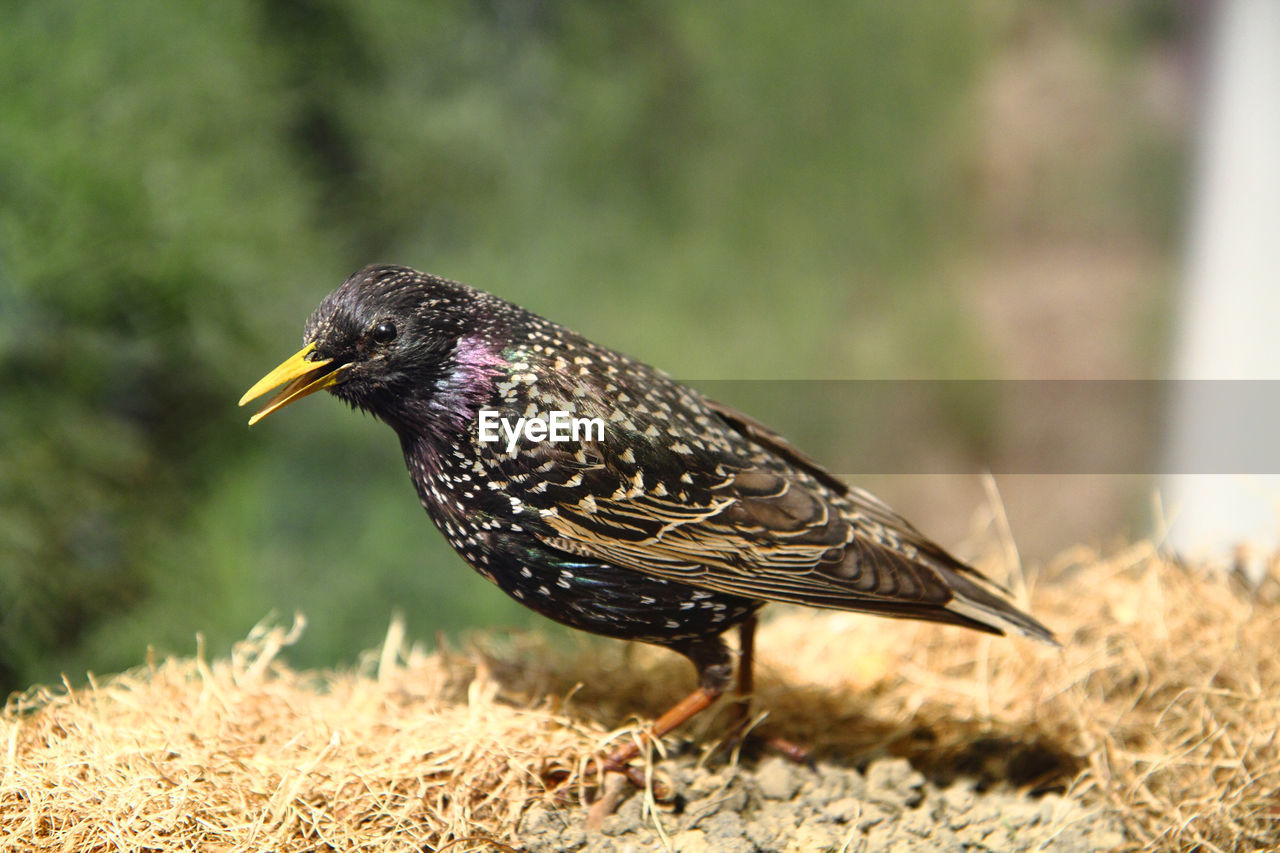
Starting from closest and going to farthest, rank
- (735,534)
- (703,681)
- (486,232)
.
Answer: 1. (735,534)
2. (703,681)
3. (486,232)

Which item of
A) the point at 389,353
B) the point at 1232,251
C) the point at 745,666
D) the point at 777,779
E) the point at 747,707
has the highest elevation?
the point at 1232,251

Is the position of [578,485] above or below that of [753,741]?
above

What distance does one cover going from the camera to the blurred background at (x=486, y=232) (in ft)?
9.52

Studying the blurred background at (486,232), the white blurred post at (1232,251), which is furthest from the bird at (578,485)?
the white blurred post at (1232,251)

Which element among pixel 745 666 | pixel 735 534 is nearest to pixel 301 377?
pixel 735 534

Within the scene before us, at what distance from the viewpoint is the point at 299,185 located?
3410mm

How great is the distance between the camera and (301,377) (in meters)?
2.02

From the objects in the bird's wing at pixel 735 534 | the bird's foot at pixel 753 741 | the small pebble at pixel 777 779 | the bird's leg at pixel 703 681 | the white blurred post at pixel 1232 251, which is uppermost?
the white blurred post at pixel 1232 251

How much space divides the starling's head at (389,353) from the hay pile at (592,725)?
78 centimetres

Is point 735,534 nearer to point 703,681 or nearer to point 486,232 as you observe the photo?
point 703,681

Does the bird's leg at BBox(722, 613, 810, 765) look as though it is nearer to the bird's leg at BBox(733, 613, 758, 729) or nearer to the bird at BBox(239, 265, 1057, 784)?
the bird's leg at BBox(733, 613, 758, 729)

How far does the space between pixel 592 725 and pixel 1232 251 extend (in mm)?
3582

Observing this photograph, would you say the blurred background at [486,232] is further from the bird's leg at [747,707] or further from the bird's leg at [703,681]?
the bird's leg at [703,681]

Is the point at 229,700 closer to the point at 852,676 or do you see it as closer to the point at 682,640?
the point at 682,640
